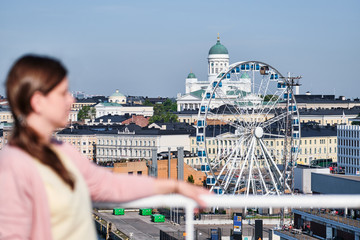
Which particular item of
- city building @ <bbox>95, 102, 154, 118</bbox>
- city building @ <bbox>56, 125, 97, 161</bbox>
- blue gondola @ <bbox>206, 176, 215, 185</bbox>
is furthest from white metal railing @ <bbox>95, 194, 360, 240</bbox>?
city building @ <bbox>95, 102, 154, 118</bbox>

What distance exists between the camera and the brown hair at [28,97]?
167 centimetres

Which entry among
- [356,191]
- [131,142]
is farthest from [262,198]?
[131,142]

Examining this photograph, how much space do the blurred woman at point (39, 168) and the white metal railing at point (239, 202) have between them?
30cm

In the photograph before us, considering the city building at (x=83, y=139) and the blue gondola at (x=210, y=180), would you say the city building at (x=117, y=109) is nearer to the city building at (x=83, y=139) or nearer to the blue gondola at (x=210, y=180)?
A: the city building at (x=83, y=139)

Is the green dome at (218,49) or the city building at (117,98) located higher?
the green dome at (218,49)

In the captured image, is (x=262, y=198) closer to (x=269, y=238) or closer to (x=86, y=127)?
(x=269, y=238)

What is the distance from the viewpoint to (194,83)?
115 metres

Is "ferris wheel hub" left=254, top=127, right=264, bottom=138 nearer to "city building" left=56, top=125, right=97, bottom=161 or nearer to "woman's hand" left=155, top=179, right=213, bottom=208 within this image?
"woman's hand" left=155, top=179, right=213, bottom=208

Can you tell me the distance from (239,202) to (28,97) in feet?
2.44

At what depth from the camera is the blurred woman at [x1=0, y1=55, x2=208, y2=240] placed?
1605 mm

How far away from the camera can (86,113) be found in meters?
107

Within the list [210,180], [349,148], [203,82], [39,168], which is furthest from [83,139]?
[39,168]

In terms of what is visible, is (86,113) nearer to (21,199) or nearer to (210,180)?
(210,180)

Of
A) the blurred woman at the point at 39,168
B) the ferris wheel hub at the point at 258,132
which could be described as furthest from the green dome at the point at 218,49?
the blurred woman at the point at 39,168
